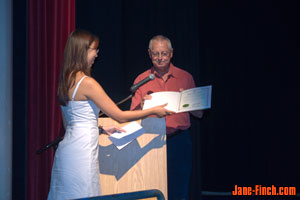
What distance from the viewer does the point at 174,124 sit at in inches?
110

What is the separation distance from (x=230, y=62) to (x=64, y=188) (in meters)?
2.81

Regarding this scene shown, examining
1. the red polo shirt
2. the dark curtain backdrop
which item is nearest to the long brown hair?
the red polo shirt

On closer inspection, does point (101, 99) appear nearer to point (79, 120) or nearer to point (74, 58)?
point (79, 120)

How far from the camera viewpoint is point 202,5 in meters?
4.20

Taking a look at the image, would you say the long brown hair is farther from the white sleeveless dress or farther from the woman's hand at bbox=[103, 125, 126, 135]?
the woman's hand at bbox=[103, 125, 126, 135]

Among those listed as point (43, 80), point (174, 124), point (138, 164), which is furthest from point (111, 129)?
point (43, 80)

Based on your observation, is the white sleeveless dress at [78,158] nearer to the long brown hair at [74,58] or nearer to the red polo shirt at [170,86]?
the long brown hair at [74,58]

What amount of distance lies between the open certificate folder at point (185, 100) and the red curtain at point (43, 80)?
136 cm

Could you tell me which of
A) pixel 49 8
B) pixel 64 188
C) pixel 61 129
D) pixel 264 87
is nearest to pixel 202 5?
pixel 264 87

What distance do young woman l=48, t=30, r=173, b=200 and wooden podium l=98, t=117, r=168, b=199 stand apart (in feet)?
0.68

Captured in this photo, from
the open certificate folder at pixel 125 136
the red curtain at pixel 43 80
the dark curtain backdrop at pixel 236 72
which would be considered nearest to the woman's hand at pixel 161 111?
the open certificate folder at pixel 125 136

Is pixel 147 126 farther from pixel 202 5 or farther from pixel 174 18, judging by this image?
pixel 202 5

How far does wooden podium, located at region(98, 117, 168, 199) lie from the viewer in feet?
7.02

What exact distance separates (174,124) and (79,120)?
105 cm
